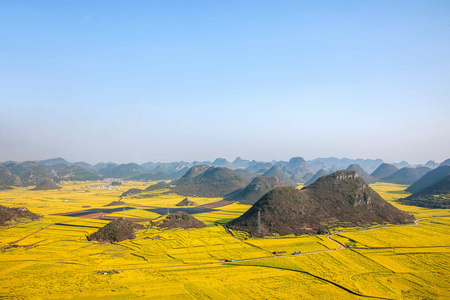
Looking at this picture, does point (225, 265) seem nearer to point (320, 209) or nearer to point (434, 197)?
point (320, 209)

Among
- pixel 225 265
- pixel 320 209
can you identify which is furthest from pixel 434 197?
pixel 225 265

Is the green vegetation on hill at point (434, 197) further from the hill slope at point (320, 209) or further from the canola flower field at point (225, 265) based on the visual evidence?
the canola flower field at point (225, 265)

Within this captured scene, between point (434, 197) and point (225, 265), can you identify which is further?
point (434, 197)

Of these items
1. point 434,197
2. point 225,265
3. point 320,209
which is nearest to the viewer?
point 225,265

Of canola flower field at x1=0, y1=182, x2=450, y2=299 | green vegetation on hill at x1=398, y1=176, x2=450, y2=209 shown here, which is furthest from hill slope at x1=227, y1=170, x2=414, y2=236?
green vegetation on hill at x1=398, y1=176, x2=450, y2=209

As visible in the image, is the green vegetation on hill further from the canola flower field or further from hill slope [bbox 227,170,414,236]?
the canola flower field
